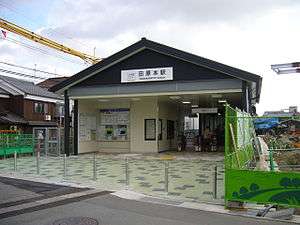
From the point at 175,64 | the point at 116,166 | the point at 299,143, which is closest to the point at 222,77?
the point at 175,64

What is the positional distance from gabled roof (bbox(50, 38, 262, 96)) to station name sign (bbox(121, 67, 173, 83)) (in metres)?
0.92

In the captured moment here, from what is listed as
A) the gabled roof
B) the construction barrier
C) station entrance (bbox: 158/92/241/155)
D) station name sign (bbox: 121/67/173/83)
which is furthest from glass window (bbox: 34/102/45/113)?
the construction barrier

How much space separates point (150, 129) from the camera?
27141 mm

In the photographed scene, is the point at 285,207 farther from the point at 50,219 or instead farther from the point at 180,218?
the point at 50,219

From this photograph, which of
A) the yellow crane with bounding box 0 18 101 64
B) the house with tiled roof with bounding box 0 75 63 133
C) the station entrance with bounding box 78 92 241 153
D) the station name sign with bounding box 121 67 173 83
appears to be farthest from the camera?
the yellow crane with bounding box 0 18 101 64

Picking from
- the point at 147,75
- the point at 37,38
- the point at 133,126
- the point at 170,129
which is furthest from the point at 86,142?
the point at 37,38

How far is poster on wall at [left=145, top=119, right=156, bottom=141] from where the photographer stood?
27.0m

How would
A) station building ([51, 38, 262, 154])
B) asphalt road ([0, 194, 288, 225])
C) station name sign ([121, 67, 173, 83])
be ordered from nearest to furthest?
asphalt road ([0, 194, 288, 225]), station building ([51, 38, 262, 154]), station name sign ([121, 67, 173, 83])

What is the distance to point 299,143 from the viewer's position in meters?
17.8

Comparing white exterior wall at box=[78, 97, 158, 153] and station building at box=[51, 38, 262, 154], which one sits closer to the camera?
station building at box=[51, 38, 262, 154]

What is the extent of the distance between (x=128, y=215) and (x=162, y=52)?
15.2 metres

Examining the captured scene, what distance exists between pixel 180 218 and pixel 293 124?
896cm

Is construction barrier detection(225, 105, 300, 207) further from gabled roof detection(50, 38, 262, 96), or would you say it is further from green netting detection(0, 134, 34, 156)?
green netting detection(0, 134, 34, 156)

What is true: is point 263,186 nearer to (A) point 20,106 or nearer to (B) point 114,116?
(B) point 114,116
